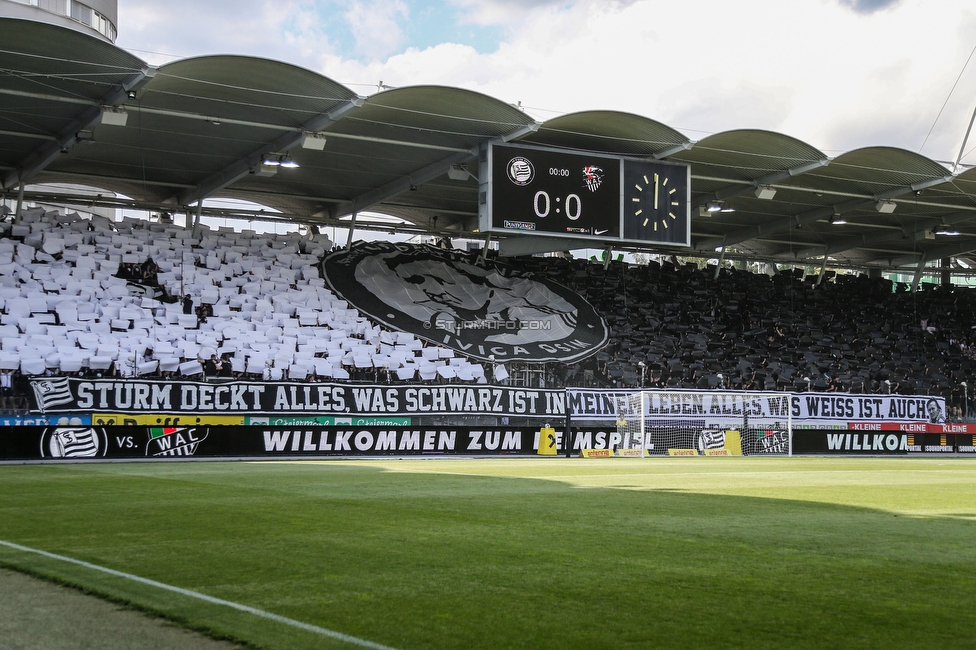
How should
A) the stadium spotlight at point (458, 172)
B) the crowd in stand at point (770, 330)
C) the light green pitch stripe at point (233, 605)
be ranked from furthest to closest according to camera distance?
the crowd in stand at point (770, 330), the stadium spotlight at point (458, 172), the light green pitch stripe at point (233, 605)

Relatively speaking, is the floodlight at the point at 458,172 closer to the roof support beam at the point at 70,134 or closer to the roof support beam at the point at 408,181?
the roof support beam at the point at 408,181

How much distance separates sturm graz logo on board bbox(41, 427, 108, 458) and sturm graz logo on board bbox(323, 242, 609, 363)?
12293 mm

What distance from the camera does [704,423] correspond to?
30609mm

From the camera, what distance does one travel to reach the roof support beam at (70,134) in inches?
980

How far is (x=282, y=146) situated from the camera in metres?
30.4

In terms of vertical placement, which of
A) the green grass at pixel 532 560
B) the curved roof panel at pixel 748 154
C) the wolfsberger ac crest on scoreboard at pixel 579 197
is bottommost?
the green grass at pixel 532 560

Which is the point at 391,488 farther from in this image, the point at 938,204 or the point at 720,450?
the point at 938,204

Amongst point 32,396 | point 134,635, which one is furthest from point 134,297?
point 134,635

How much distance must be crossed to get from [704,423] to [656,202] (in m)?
7.03

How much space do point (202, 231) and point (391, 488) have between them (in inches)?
952

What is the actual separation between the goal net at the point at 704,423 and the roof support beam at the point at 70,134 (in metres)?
16.2

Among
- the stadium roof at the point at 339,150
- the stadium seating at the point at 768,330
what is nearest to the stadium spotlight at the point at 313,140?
the stadium roof at the point at 339,150

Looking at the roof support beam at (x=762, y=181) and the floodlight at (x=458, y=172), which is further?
the roof support beam at (x=762, y=181)

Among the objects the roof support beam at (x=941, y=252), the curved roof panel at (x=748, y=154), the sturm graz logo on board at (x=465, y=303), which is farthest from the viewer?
the roof support beam at (x=941, y=252)
